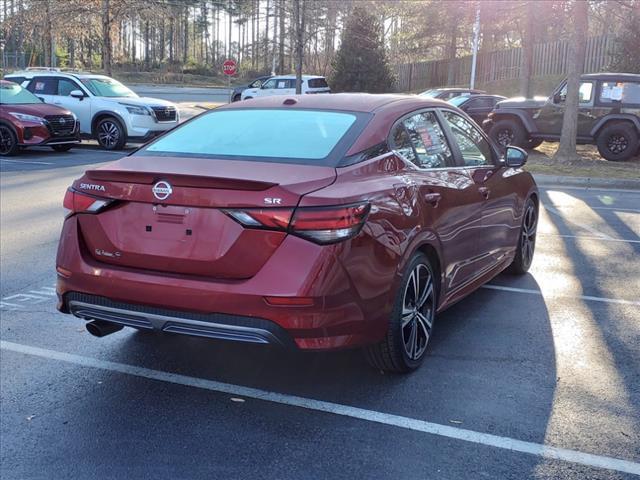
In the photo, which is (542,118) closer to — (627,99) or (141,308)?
(627,99)

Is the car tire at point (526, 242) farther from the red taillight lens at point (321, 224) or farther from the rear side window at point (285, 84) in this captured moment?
the rear side window at point (285, 84)

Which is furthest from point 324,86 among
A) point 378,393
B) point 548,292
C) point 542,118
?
point 378,393

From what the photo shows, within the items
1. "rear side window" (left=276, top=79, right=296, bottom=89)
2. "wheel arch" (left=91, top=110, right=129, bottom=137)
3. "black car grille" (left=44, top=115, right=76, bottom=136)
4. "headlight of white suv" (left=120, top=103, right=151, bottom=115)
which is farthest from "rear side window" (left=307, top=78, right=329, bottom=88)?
"black car grille" (left=44, top=115, right=76, bottom=136)

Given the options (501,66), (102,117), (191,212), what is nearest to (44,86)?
(102,117)

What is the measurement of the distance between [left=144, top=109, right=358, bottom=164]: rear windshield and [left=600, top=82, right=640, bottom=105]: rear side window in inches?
513

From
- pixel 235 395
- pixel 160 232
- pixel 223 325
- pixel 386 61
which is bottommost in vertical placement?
pixel 235 395

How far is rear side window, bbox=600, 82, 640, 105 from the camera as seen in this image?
50.6 ft

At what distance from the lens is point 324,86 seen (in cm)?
3219

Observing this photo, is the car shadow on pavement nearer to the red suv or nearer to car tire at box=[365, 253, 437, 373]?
car tire at box=[365, 253, 437, 373]

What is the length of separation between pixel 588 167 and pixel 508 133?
8.69ft

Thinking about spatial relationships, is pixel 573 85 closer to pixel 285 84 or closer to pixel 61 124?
pixel 61 124

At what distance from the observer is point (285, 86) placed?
32906mm

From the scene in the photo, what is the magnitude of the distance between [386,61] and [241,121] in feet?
119

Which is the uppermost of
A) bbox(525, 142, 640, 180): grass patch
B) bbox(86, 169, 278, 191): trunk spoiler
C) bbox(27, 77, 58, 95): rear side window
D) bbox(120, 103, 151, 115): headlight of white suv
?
bbox(27, 77, 58, 95): rear side window
